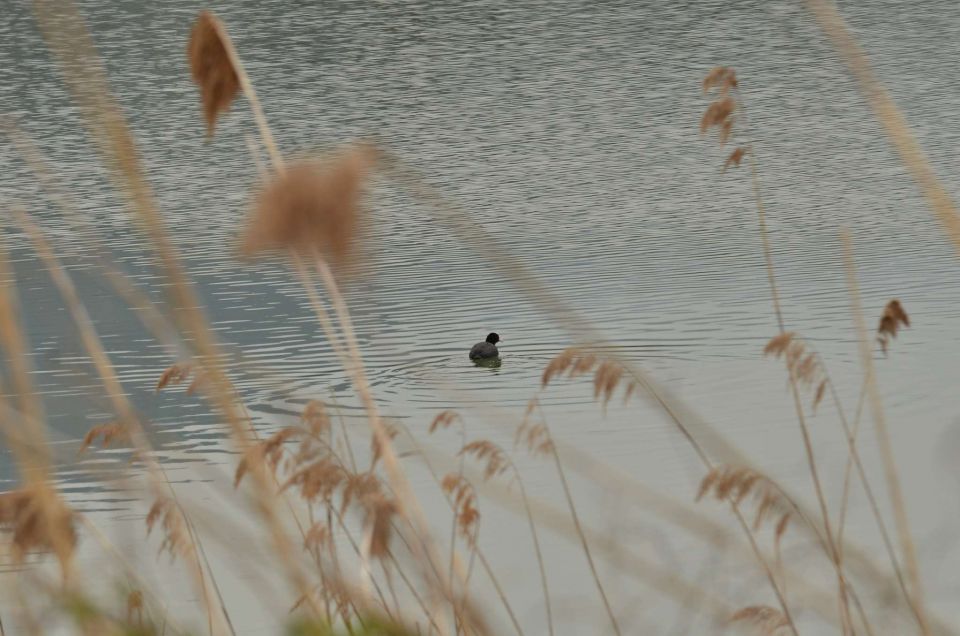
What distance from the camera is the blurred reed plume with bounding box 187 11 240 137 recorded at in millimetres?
1521

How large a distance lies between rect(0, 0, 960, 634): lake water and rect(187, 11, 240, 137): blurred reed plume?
0.16m

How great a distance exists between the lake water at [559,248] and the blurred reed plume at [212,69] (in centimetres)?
16

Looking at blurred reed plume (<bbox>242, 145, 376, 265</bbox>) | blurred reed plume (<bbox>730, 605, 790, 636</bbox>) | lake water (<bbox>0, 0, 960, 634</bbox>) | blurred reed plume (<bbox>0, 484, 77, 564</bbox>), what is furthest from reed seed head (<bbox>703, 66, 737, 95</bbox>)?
blurred reed plume (<bbox>0, 484, 77, 564</bbox>)

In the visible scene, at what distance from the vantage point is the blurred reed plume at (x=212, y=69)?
152 centimetres

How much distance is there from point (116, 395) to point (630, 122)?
11.3 m

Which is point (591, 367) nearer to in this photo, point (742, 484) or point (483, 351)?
point (742, 484)

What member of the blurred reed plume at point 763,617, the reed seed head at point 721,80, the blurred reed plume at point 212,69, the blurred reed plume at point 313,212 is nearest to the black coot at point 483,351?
the reed seed head at point 721,80

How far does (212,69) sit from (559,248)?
24.1 feet

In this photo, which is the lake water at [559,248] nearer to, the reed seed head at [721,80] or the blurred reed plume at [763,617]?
the blurred reed plume at [763,617]

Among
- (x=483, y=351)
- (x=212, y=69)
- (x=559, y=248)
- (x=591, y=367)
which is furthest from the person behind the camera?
(x=559, y=248)

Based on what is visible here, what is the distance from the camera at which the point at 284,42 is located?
18.8m

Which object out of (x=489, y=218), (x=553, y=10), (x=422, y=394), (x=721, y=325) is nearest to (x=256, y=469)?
(x=422, y=394)

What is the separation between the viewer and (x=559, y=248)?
29.1 feet

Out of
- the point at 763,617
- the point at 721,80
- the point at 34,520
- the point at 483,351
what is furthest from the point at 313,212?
the point at 483,351
